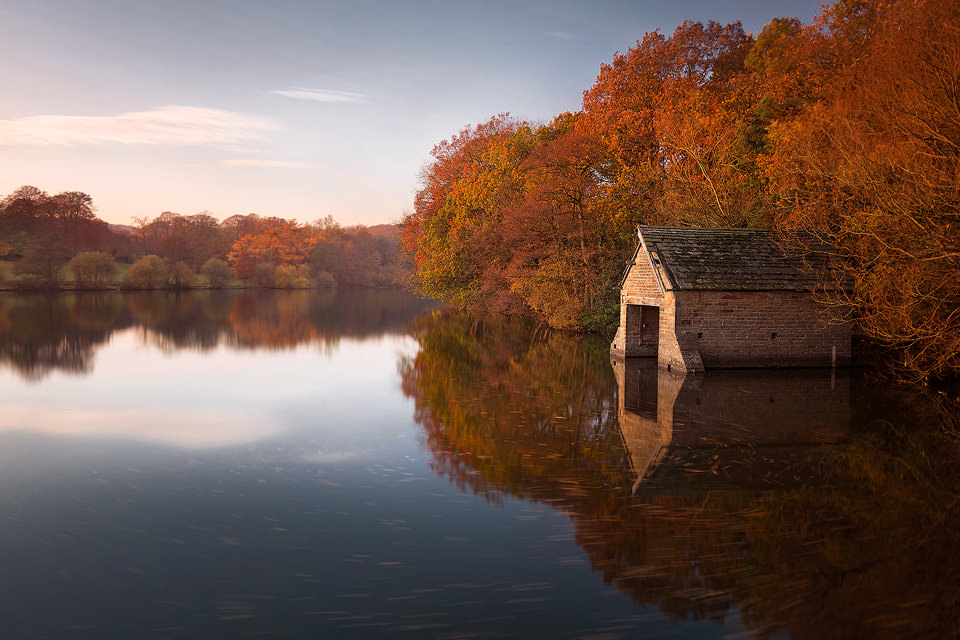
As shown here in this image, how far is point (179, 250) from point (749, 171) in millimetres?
76051

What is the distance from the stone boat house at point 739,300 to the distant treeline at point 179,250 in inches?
1913

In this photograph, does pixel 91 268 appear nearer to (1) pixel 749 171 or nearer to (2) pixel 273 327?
(2) pixel 273 327

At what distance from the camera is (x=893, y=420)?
12.5m

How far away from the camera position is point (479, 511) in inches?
303

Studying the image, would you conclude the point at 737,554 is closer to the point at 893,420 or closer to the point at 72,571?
the point at 72,571

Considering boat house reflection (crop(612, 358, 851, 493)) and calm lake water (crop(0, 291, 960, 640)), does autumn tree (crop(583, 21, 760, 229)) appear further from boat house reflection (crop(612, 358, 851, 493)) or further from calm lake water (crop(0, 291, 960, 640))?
calm lake water (crop(0, 291, 960, 640))

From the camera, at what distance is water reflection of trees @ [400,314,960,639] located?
5.52m

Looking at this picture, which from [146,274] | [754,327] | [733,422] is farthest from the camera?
[146,274]

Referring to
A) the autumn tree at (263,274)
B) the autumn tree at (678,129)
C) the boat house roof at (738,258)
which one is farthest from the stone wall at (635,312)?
the autumn tree at (263,274)

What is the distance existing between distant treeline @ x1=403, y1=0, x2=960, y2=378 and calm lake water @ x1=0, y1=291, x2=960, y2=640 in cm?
366

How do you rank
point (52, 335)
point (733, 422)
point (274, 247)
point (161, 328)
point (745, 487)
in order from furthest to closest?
1. point (274, 247)
2. point (161, 328)
3. point (52, 335)
4. point (733, 422)
5. point (745, 487)

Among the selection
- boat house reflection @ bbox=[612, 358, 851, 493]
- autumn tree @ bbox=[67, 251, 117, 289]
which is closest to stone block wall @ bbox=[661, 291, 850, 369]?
boat house reflection @ bbox=[612, 358, 851, 493]

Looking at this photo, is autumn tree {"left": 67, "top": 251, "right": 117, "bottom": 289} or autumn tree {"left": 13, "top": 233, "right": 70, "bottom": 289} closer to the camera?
autumn tree {"left": 13, "top": 233, "right": 70, "bottom": 289}

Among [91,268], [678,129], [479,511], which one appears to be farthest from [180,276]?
[479,511]
